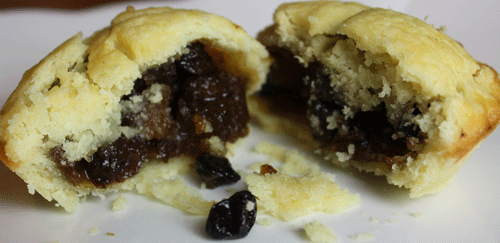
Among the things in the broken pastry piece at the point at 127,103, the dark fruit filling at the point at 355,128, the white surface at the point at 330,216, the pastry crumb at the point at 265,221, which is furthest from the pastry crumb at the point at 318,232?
the broken pastry piece at the point at 127,103

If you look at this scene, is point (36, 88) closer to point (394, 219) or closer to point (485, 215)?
point (394, 219)

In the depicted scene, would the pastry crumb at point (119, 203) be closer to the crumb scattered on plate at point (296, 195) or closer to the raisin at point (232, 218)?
the raisin at point (232, 218)

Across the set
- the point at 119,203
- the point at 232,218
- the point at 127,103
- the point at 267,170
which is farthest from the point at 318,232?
the point at 127,103

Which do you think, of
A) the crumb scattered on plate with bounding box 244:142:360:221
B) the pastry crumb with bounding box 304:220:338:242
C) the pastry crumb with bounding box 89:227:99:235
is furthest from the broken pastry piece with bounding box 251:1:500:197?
the pastry crumb with bounding box 89:227:99:235

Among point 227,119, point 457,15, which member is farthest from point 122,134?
point 457,15

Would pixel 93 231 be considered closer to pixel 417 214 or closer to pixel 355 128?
pixel 355 128

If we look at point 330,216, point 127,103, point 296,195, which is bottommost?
point 330,216
